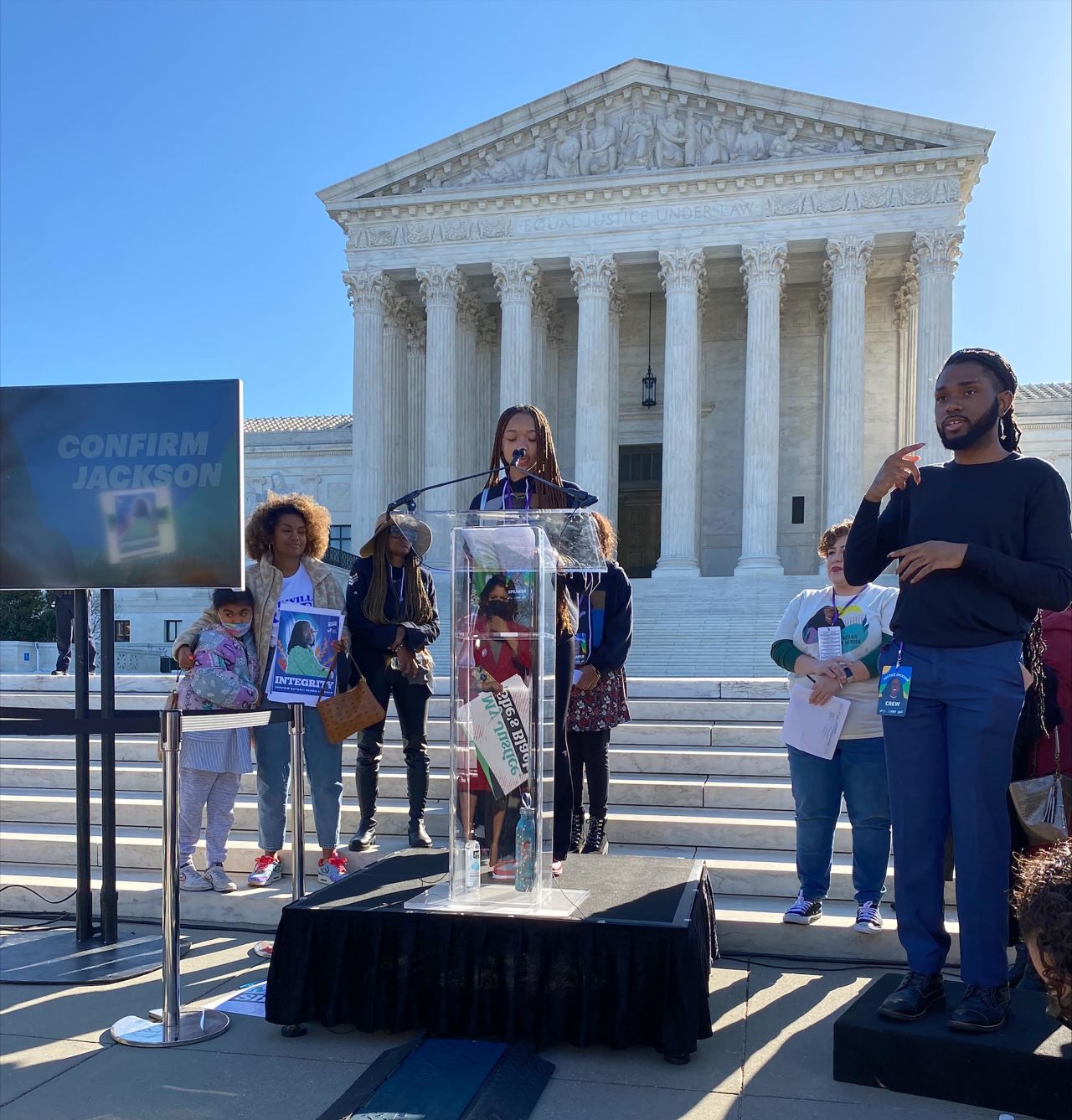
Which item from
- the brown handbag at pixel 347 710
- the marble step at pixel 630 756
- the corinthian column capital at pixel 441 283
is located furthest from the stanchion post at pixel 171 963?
the corinthian column capital at pixel 441 283

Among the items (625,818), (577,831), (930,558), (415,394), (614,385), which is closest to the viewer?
(930,558)

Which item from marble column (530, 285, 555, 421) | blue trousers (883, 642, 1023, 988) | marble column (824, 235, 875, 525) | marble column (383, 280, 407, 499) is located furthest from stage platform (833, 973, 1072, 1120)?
marble column (383, 280, 407, 499)

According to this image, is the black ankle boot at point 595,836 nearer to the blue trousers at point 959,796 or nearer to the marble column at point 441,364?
the blue trousers at point 959,796

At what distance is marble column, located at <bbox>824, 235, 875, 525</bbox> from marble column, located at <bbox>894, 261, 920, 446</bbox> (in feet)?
10.5

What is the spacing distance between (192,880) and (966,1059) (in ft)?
14.5

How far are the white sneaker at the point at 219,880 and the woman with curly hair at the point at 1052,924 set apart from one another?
4.44 meters

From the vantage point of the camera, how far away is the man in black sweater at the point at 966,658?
3652mm

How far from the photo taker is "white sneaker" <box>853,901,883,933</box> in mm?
5090

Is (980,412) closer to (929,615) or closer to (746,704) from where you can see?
(929,615)

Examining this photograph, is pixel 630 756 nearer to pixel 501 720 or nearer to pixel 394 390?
pixel 501 720

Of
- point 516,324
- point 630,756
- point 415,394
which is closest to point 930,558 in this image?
point 630,756

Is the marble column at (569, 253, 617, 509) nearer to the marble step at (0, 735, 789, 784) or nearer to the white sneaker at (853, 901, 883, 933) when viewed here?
the marble step at (0, 735, 789, 784)

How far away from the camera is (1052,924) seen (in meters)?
3.13

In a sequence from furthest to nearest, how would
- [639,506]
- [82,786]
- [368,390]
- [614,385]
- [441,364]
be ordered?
[639,506] → [368,390] → [614,385] → [441,364] → [82,786]
